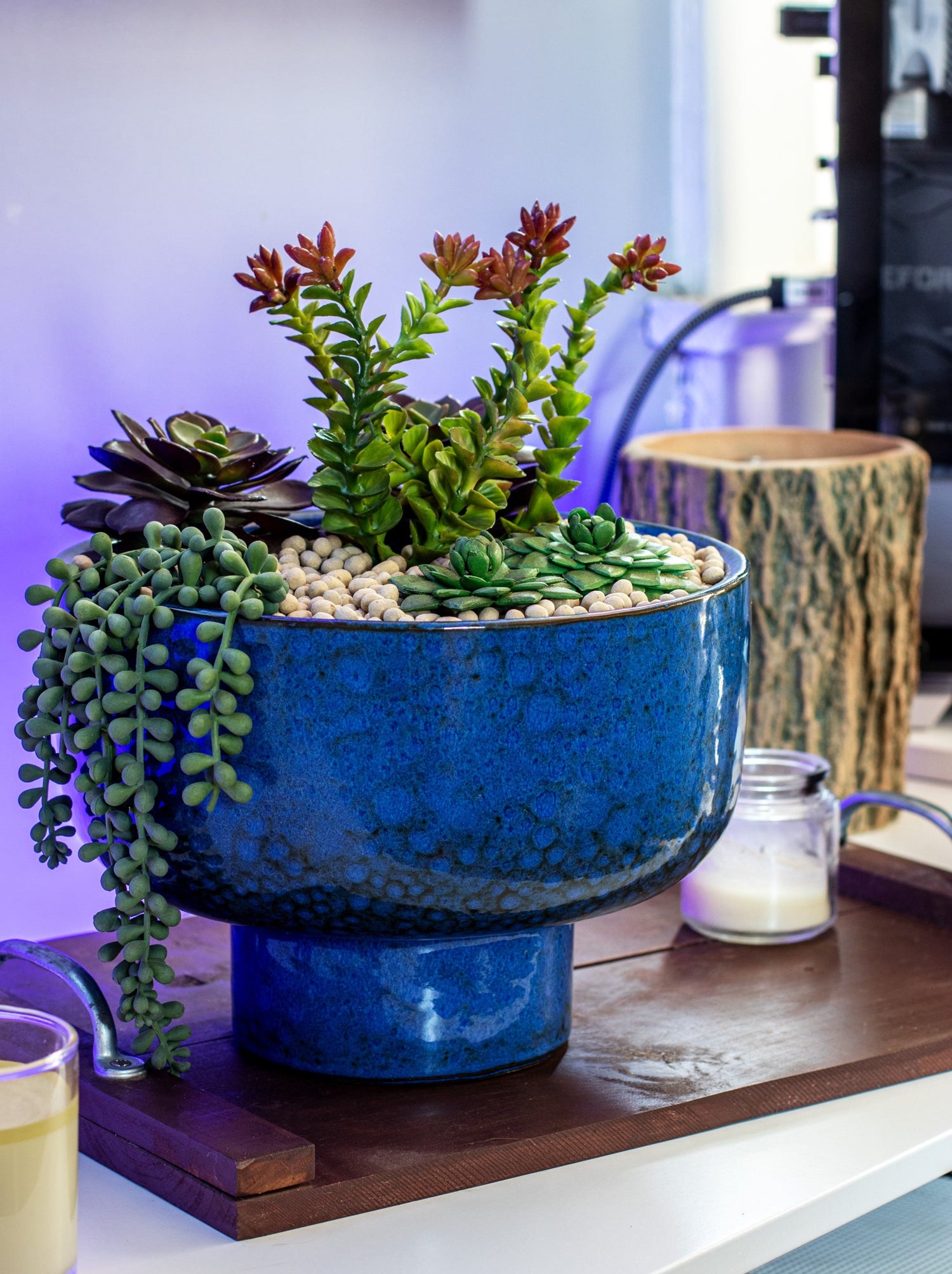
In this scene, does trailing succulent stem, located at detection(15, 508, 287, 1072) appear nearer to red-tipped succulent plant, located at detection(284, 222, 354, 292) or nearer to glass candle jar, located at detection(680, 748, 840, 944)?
red-tipped succulent plant, located at detection(284, 222, 354, 292)

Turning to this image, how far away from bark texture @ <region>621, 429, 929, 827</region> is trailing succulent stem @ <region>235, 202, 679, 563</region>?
286 millimetres

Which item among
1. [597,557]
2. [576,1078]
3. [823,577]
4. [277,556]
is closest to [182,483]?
[277,556]

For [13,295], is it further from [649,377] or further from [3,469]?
[649,377]

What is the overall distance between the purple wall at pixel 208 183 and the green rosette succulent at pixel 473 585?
0.25 m

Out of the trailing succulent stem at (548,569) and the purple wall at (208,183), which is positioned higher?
the purple wall at (208,183)

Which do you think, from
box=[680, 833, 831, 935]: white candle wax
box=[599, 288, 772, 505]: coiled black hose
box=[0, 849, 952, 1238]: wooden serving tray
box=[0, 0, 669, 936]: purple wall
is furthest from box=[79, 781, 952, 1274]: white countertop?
box=[599, 288, 772, 505]: coiled black hose

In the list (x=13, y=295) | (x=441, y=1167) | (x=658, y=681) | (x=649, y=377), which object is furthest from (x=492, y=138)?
(x=441, y=1167)

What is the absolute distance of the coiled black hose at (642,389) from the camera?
1.00 metres

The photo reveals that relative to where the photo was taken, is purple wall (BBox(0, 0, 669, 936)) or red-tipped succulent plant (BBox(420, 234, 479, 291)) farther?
purple wall (BBox(0, 0, 669, 936))

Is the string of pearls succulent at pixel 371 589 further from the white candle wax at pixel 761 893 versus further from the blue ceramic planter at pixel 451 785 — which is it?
the white candle wax at pixel 761 893

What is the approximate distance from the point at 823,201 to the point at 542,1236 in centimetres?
93

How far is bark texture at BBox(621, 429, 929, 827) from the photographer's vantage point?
840 mm

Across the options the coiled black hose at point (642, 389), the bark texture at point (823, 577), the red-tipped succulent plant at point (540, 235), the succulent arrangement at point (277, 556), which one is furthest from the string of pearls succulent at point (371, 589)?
the coiled black hose at point (642, 389)

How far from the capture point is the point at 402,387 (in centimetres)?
58
